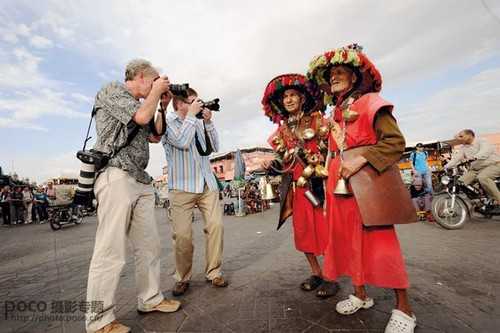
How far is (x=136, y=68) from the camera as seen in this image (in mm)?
2215

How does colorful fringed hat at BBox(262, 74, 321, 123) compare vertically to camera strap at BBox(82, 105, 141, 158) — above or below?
above

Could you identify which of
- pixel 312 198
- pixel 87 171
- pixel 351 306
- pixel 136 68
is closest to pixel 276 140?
pixel 312 198

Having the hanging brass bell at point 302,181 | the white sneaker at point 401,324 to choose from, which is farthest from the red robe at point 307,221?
the white sneaker at point 401,324

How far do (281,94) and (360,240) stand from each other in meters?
1.75

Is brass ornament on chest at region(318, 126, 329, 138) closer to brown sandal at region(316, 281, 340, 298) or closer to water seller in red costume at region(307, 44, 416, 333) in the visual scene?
water seller in red costume at region(307, 44, 416, 333)

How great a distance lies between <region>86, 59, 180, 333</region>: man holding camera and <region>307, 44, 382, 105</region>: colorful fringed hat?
4.19ft

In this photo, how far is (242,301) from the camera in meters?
2.47

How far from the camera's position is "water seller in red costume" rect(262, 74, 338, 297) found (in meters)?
2.55

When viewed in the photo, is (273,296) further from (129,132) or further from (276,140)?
(129,132)

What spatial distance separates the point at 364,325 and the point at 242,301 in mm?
1068

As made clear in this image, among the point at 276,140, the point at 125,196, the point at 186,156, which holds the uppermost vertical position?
the point at 276,140

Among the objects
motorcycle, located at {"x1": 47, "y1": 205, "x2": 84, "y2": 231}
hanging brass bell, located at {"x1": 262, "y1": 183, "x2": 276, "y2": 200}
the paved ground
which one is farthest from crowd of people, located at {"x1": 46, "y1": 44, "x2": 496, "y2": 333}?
motorcycle, located at {"x1": 47, "y1": 205, "x2": 84, "y2": 231}

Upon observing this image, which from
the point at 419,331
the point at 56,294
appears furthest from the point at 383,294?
the point at 56,294

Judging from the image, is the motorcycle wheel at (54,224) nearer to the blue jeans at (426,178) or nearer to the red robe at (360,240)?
the red robe at (360,240)
